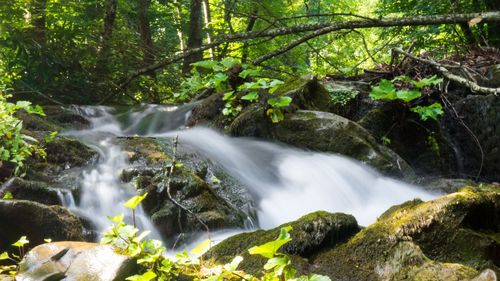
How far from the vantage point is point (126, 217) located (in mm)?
3645

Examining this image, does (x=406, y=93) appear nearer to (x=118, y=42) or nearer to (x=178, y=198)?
(x=178, y=198)

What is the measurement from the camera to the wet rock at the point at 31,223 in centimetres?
271

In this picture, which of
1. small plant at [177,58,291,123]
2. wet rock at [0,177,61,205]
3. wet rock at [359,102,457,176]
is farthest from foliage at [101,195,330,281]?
wet rock at [359,102,457,176]

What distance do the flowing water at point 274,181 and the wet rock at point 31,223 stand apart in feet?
2.27

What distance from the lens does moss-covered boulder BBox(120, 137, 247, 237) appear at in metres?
3.61

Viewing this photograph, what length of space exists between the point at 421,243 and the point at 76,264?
173 cm

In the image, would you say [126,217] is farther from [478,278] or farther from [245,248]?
[478,278]

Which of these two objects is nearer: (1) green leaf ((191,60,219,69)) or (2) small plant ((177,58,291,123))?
(2) small plant ((177,58,291,123))

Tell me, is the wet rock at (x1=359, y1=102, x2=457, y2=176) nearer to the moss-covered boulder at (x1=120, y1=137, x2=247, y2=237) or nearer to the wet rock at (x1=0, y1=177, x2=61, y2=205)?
the moss-covered boulder at (x1=120, y1=137, x2=247, y2=237)

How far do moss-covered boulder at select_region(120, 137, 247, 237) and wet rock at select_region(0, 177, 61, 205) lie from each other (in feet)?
2.08

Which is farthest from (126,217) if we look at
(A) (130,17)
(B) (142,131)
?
(A) (130,17)

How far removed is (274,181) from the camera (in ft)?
15.8

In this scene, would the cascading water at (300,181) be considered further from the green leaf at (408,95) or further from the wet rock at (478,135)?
the wet rock at (478,135)

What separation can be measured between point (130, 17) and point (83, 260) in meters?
9.72
